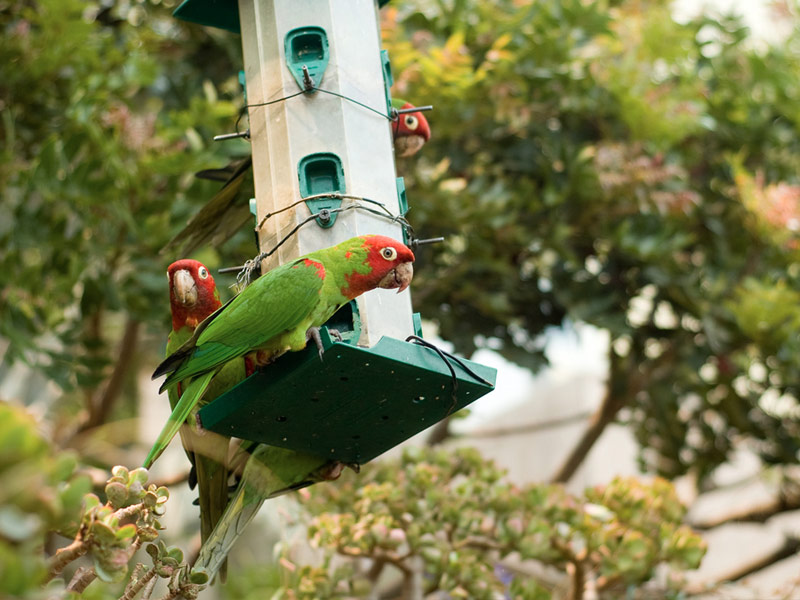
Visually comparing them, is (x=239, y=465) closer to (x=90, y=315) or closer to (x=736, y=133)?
(x=90, y=315)

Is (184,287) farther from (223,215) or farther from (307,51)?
(307,51)

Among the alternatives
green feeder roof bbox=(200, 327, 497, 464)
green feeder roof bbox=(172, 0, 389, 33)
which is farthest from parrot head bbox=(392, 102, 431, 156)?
green feeder roof bbox=(200, 327, 497, 464)

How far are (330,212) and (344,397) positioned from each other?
71cm

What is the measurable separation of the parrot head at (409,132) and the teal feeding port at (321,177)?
638 mm

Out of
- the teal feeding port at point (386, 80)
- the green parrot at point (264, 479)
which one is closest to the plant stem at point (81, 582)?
the green parrot at point (264, 479)

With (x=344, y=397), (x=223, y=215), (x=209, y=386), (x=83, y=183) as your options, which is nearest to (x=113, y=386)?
(x=83, y=183)

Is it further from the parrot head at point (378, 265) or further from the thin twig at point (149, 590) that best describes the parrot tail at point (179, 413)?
the parrot head at point (378, 265)

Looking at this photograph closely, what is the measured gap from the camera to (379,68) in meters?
3.79

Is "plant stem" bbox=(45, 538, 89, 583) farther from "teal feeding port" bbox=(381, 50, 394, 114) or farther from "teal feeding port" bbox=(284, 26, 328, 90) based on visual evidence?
"teal feeding port" bbox=(381, 50, 394, 114)

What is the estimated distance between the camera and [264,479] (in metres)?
3.48

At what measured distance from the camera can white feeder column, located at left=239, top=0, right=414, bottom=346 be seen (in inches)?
134

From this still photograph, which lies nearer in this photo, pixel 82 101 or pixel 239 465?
pixel 239 465

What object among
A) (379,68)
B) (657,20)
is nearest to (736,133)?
(657,20)

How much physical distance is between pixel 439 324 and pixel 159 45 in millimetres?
2461
